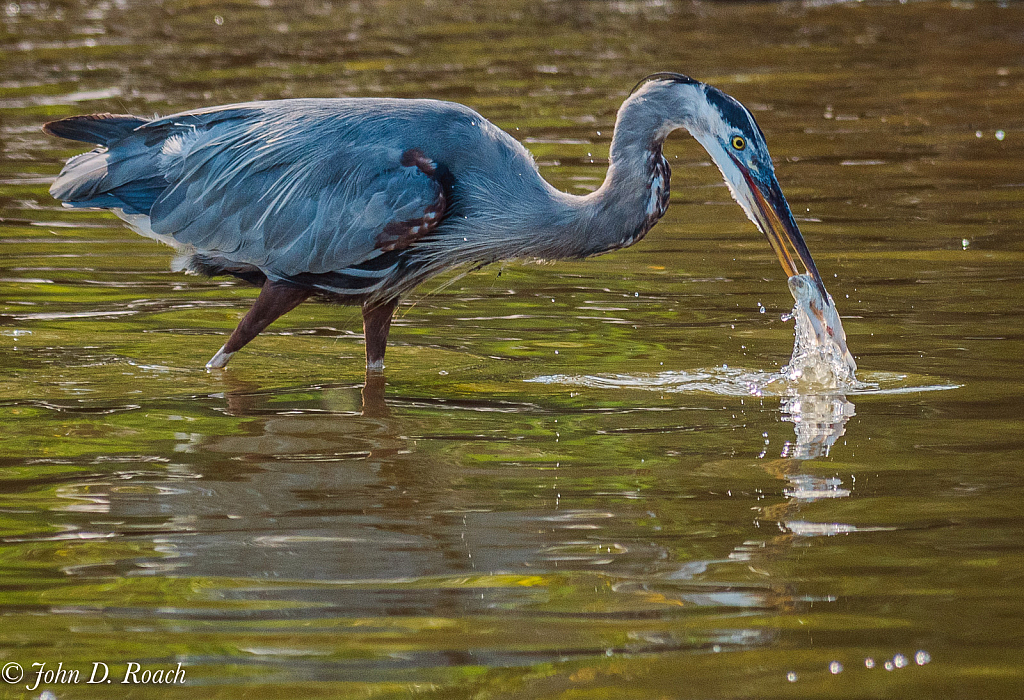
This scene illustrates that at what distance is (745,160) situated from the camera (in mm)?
6867

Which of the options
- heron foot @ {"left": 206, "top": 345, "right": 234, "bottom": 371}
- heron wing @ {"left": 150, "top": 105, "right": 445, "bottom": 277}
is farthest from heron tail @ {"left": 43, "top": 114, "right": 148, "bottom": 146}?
heron foot @ {"left": 206, "top": 345, "right": 234, "bottom": 371}

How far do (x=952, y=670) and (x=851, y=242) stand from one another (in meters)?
6.60

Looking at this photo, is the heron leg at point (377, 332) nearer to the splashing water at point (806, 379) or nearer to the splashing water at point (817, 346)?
the splashing water at point (806, 379)

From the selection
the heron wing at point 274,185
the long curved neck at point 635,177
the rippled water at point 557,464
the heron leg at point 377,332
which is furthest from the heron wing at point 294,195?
the long curved neck at point 635,177

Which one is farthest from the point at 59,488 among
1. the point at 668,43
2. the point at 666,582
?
the point at 668,43

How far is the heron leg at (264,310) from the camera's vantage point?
755cm

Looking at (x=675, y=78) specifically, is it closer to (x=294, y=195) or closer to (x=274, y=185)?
(x=294, y=195)

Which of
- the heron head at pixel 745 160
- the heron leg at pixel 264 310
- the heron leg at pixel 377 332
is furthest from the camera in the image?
the heron leg at pixel 377 332

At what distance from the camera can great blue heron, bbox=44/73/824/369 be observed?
716cm

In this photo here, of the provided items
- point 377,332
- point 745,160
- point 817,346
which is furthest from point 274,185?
point 817,346

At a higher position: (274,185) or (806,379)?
(274,185)

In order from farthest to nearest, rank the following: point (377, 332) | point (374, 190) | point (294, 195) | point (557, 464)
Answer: point (377, 332) → point (294, 195) → point (374, 190) → point (557, 464)

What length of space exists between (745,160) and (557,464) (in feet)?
6.08

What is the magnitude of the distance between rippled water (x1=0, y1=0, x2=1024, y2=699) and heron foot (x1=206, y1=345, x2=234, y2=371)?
132mm
